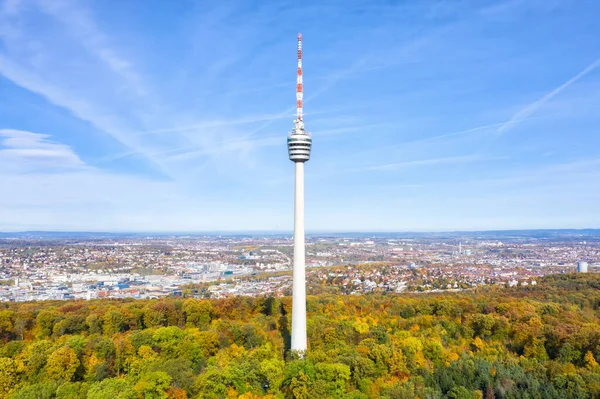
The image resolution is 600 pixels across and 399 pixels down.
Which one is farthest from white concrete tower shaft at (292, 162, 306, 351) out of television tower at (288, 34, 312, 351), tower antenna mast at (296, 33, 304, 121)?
tower antenna mast at (296, 33, 304, 121)

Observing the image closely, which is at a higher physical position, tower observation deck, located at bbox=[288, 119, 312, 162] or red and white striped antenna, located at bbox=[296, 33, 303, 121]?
red and white striped antenna, located at bbox=[296, 33, 303, 121]

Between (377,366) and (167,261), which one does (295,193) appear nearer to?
(377,366)

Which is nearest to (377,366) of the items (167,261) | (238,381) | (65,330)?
(238,381)

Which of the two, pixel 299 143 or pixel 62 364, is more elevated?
pixel 299 143

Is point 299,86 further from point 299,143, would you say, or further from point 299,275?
point 299,275

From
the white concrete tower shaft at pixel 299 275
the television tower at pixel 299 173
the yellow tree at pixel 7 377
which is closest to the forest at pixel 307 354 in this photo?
the yellow tree at pixel 7 377

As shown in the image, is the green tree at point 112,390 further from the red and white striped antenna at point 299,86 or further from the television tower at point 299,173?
the red and white striped antenna at point 299,86

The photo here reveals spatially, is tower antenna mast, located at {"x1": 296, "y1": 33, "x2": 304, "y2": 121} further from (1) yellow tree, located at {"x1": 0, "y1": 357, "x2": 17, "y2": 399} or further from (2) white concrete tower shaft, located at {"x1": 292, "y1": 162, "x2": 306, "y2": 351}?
(1) yellow tree, located at {"x1": 0, "y1": 357, "x2": 17, "y2": 399}

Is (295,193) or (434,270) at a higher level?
(295,193)

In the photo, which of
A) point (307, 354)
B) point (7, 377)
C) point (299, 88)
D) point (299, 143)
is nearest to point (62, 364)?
point (7, 377)
